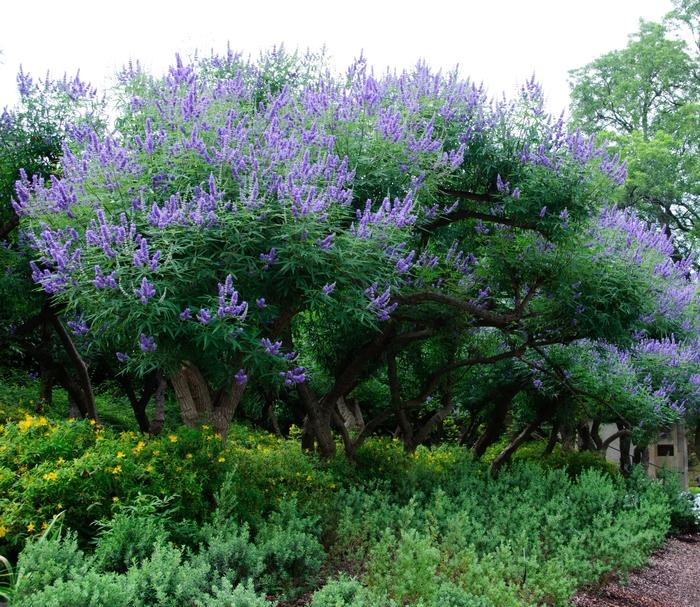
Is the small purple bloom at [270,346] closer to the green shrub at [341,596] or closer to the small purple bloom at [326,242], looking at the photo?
the small purple bloom at [326,242]

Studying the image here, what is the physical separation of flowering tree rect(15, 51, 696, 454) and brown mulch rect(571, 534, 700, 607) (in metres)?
2.57

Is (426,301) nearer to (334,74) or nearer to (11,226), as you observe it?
(334,74)

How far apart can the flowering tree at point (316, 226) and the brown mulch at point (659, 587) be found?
257cm

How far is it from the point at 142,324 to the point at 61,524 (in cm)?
139

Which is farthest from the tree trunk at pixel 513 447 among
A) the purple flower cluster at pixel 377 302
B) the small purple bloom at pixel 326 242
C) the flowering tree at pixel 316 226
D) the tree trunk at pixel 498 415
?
the small purple bloom at pixel 326 242

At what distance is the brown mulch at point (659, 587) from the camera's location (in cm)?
659

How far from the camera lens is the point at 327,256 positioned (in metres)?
5.72

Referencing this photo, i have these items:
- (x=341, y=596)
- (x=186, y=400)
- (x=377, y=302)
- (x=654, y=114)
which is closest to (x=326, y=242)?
(x=377, y=302)

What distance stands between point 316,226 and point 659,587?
521 cm

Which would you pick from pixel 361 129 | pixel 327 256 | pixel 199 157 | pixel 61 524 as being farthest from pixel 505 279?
pixel 61 524

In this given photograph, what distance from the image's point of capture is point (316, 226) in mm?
→ 5566

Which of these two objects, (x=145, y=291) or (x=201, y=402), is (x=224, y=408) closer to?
(x=201, y=402)

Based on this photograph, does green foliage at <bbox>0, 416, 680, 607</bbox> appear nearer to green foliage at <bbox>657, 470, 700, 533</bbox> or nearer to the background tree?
green foliage at <bbox>657, 470, 700, 533</bbox>

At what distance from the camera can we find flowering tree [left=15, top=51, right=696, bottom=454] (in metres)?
5.37
